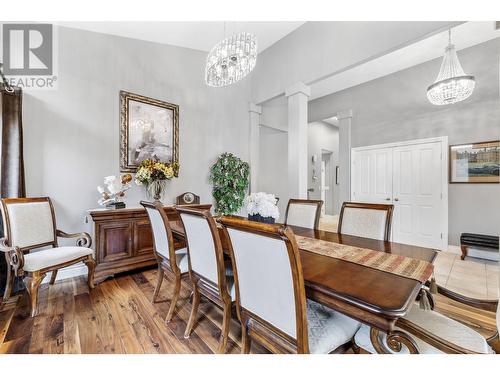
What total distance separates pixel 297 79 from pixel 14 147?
12.0 ft

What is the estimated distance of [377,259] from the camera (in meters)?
1.32

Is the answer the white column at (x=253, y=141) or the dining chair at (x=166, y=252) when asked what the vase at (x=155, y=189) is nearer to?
the dining chair at (x=166, y=252)

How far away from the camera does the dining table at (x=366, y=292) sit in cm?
82

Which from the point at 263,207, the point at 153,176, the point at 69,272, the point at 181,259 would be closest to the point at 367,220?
the point at 263,207

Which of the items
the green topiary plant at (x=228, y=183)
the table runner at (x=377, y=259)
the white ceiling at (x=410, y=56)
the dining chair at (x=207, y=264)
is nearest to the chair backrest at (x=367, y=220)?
the table runner at (x=377, y=259)

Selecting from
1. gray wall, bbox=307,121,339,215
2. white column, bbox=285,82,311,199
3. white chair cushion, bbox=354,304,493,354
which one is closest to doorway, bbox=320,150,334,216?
gray wall, bbox=307,121,339,215

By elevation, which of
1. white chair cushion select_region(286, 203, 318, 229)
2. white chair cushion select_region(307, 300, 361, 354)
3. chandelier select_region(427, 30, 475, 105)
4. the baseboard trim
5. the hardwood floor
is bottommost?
the hardwood floor

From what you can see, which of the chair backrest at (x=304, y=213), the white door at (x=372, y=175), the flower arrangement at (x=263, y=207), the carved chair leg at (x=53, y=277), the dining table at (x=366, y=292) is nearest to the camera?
the dining table at (x=366, y=292)

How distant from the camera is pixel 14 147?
89.0 inches

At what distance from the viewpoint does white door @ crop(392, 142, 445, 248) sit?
389 cm

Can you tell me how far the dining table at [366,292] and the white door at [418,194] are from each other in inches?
131

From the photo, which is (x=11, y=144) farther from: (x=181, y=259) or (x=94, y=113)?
(x=181, y=259)

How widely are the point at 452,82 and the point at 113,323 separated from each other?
4353mm

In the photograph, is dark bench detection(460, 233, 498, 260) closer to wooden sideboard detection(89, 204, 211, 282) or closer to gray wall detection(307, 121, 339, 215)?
gray wall detection(307, 121, 339, 215)
